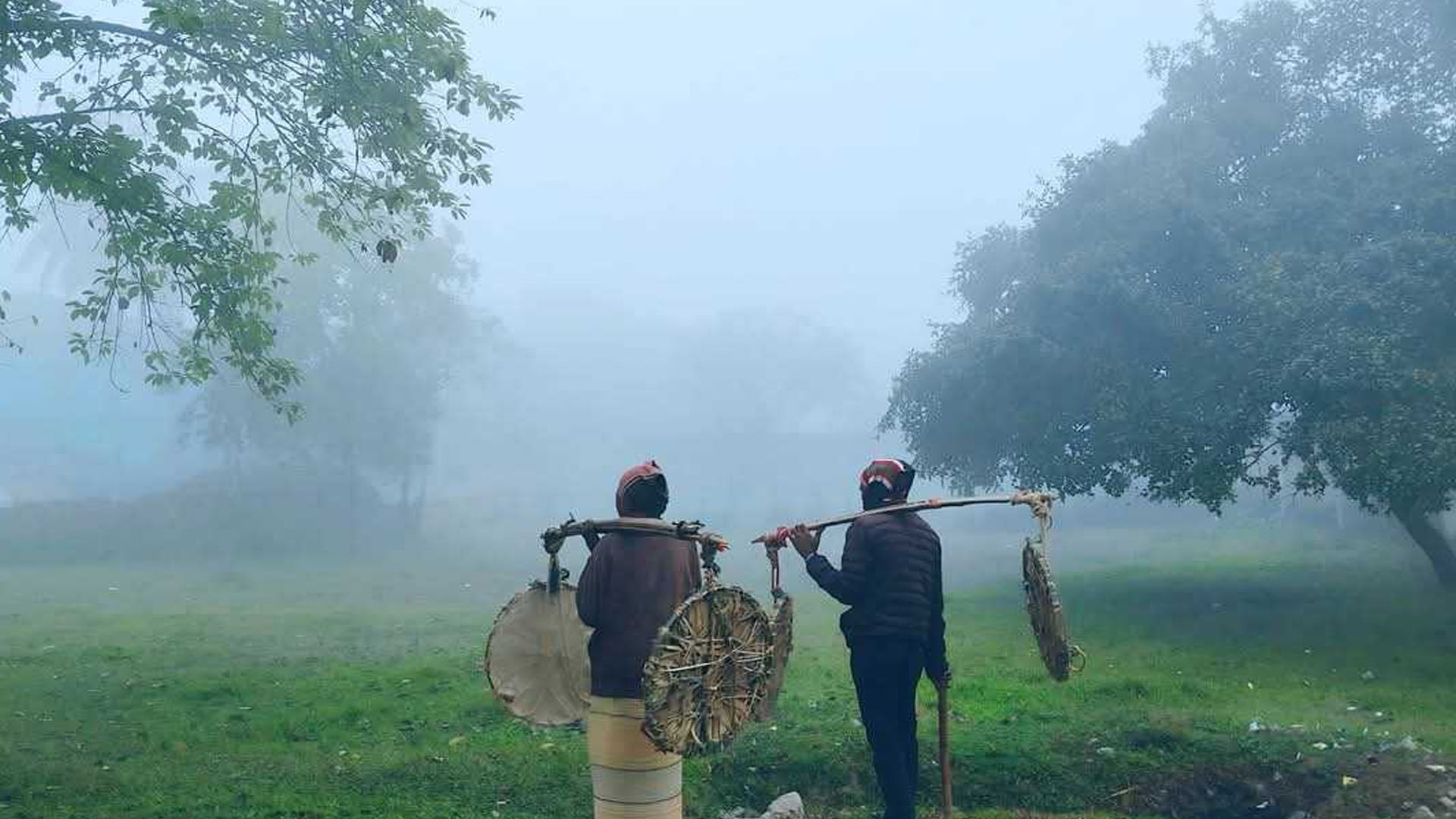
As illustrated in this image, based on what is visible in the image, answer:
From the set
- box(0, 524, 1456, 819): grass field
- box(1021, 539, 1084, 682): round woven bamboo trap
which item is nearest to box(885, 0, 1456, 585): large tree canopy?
box(0, 524, 1456, 819): grass field

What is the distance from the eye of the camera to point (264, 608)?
2588 cm

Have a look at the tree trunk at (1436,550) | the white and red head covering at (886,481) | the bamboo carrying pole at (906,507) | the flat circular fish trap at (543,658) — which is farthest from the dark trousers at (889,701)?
the tree trunk at (1436,550)

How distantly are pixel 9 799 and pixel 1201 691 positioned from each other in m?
12.2

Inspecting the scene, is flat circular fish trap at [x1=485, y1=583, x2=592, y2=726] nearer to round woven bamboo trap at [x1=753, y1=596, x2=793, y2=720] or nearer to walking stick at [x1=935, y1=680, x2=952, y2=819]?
round woven bamboo trap at [x1=753, y1=596, x2=793, y2=720]

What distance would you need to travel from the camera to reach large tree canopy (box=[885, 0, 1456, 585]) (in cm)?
1698

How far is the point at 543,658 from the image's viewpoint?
693 cm

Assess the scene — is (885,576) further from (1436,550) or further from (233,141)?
(1436,550)

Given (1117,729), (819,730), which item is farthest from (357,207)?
(1117,729)

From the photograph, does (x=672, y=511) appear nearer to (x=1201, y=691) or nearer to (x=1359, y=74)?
(x=1359, y=74)

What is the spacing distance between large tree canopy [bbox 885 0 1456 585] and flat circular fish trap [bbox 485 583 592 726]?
13231 millimetres

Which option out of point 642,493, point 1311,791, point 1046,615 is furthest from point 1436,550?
point 642,493

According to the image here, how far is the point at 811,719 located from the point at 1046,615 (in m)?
4.54

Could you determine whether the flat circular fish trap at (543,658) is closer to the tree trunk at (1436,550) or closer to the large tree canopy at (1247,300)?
the large tree canopy at (1247,300)

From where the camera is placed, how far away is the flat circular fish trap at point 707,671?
19.3 feet
